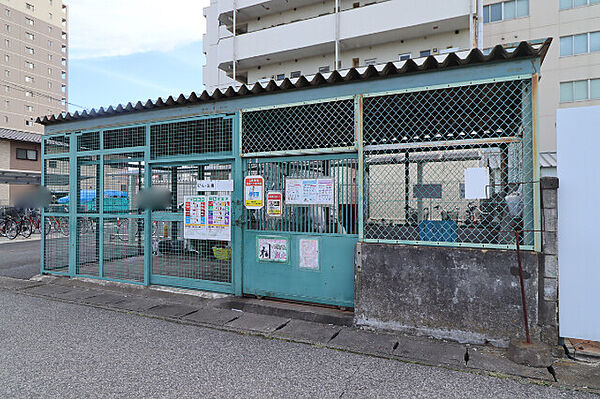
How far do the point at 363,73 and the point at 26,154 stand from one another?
2725 centimetres

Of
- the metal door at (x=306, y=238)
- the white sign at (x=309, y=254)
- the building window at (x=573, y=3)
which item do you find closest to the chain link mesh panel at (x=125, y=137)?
the metal door at (x=306, y=238)

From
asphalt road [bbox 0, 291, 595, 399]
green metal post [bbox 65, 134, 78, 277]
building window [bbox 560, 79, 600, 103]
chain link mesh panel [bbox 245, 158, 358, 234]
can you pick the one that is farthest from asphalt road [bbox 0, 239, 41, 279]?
building window [bbox 560, 79, 600, 103]

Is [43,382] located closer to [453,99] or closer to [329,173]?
[329,173]

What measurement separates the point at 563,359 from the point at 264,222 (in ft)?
12.3

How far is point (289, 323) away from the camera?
4.42 meters

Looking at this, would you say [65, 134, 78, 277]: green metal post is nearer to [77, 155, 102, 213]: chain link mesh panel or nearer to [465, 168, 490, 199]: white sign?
[77, 155, 102, 213]: chain link mesh panel

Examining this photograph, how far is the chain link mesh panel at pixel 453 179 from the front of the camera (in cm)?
378

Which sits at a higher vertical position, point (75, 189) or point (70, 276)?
point (75, 189)

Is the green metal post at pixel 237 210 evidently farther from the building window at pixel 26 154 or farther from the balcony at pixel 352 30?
the building window at pixel 26 154

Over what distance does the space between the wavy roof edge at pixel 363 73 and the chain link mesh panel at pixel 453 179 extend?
289 mm

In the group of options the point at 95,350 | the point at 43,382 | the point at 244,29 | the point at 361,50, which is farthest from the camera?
the point at 244,29

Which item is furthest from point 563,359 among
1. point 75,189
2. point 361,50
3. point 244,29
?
point 244,29

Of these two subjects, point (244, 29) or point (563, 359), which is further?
point (244, 29)

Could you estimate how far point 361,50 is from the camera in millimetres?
19641
